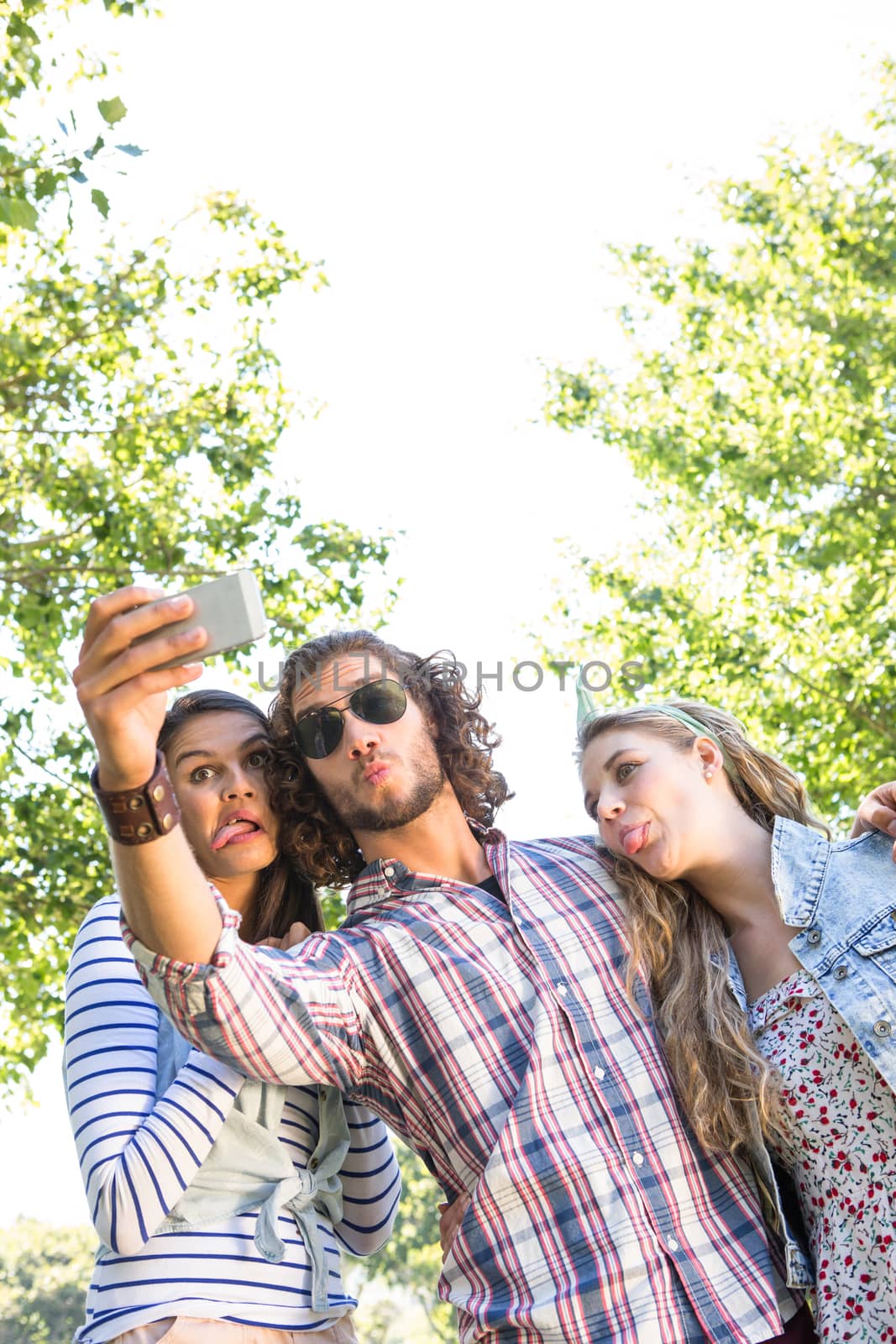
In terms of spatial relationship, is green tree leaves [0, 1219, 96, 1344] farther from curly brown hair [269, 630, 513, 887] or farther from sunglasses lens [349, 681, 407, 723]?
sunglasses lens [349, 681, 407, 723]

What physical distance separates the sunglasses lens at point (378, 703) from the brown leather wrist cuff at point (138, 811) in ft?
3.19

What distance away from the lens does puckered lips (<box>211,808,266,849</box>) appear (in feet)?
9.04

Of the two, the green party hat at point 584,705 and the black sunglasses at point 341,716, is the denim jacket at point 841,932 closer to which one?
the green party hat at point 584,705

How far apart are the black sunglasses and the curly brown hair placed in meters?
0.07

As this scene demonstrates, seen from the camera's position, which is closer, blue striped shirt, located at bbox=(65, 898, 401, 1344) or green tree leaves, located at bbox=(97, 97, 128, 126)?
blue striped shirt, located at bbox=(65, 898, 401, 1344)

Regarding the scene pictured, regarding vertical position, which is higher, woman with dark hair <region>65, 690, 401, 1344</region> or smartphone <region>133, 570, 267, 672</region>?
smartphone <region>133, 570, 267, 672</region>

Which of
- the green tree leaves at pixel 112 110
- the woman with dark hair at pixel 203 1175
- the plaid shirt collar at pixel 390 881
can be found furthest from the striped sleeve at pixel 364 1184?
the green tree leaves at pixel 112 110

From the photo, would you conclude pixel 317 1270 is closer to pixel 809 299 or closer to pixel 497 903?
pixel 497 903

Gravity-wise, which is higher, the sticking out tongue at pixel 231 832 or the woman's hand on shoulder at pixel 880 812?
the sticking out tongue at pixel 231 832

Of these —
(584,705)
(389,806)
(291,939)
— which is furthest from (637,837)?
(291,939)

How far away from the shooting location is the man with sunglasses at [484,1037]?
197 cm

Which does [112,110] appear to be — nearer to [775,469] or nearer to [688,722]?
[688,722]

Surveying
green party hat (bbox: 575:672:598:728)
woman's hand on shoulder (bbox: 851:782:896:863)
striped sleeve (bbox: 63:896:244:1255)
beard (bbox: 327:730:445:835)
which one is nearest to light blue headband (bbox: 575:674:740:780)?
green party hat (bbox: 575:672:598:728)

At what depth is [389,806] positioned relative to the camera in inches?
109
